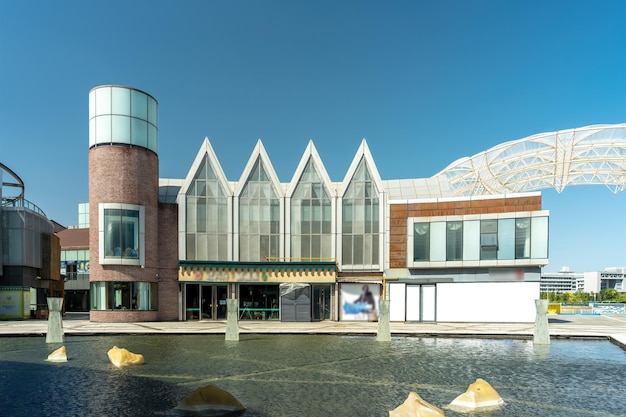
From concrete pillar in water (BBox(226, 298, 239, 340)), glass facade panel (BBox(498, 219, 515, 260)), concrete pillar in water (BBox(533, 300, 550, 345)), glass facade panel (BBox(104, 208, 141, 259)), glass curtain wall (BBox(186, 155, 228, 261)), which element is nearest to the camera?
concrete pillar in water (BBox(533, 300, 550, 345))

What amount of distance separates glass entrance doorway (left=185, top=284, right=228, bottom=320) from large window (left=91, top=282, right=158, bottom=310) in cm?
315

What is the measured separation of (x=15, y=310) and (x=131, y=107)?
19260mm

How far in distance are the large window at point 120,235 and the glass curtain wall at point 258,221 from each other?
7.59 m

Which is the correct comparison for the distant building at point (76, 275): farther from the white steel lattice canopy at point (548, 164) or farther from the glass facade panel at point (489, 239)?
the glass facade panel at point (489, 239)

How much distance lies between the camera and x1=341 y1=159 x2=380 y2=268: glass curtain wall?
37562mm

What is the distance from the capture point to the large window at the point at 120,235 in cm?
3428

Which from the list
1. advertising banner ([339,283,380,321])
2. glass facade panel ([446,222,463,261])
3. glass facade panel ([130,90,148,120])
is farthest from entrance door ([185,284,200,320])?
glass facade panel ([446,222,463,261])

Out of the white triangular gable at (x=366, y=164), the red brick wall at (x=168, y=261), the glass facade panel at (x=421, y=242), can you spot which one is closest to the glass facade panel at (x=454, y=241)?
the glass facade panel at (x=421, y=242)

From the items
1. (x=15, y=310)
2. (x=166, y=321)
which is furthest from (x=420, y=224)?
(x=15, y=310)

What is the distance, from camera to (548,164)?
152 ft

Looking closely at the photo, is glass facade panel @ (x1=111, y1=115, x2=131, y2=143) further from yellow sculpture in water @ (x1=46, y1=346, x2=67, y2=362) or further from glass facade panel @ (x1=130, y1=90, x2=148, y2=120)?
yellow sculpture in water @ (x1=46, y1=346, x2=67, y2=362)

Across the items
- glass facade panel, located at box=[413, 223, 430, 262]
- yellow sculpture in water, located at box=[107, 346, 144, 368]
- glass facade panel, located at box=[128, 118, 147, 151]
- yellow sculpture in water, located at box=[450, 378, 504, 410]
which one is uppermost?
glass facade panel, located at box=[128, 118, 147, 151]

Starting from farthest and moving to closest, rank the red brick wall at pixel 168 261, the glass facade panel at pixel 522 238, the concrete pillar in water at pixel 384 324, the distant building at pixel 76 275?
the distant building at pixel 76 275
the red brick wall at pixel 168 261
the glass facade panel at pixel 522 238
the concrete pillar in water at pixel 384 324

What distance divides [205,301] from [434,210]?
1863cm
